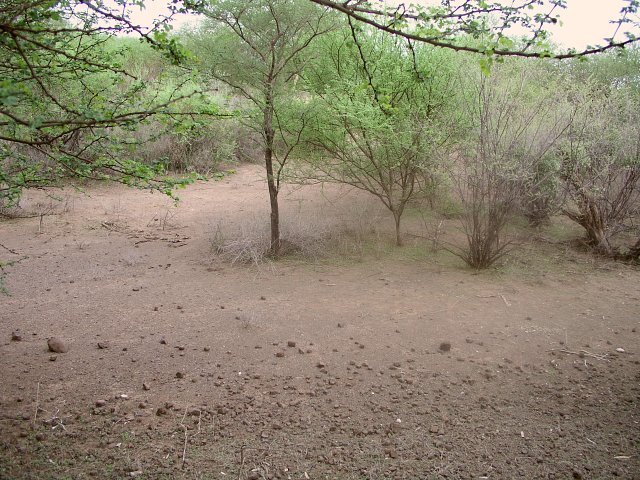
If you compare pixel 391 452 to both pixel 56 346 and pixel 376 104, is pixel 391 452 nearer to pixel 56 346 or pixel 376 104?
pixel 56 346

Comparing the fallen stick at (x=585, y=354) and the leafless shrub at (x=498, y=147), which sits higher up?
the leafless shrub at (x=498, y=147)

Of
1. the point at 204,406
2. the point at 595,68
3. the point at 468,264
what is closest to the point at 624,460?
the point at 204,406

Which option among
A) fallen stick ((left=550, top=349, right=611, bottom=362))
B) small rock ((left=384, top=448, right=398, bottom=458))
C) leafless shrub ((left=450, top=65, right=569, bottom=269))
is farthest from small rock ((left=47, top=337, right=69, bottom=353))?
leafless shrub ((left=450, top=65, right=569, bottom=269))

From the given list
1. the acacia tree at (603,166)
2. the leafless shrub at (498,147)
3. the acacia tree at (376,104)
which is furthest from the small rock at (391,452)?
the acacia tree at (603,166)

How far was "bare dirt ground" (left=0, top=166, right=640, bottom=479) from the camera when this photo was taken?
3.10 metres

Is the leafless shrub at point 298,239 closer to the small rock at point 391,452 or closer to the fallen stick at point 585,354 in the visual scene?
the fallen stick at point 585,354

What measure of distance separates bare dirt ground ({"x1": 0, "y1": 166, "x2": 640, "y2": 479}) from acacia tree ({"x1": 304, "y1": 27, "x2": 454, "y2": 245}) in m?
1.61

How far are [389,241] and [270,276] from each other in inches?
102

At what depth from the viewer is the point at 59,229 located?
8.85m

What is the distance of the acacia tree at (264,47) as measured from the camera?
6699mm

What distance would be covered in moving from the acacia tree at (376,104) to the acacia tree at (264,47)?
1.50 feet

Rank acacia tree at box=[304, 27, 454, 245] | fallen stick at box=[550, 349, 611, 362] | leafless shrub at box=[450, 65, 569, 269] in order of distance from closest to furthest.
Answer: fallen stick at box=[550, 349, 611, 362]
leafless shrub at box=[450, 65, 569, 269]
acacia tree at box=[304, 27, 454, 245]

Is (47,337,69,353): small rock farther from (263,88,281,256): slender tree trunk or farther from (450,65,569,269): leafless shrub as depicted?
(450,65,569,269): leafless shrub

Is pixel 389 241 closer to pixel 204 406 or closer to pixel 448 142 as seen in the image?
pixel 448 142
